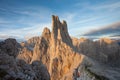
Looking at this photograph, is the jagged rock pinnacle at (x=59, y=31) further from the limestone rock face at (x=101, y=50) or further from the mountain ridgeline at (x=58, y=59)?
the limestone rock face at (x=101, y=50)

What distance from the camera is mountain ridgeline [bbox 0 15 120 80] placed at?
12.9 m

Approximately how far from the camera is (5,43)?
14273 millimetres

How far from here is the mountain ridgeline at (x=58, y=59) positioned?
12922mm

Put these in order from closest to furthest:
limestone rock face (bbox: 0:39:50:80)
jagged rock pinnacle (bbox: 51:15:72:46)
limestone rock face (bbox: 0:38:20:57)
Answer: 1. limestone rock face (bbox: 0:39:50:80)
2. limestone rock face (bbox: 0:38:20:57)
3. jagged rock pinnacle (bbox: 51:15:72:46)

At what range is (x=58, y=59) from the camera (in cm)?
9331

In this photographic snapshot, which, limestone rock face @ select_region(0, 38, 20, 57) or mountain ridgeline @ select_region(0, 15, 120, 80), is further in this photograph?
limestone rock face @ select_region(0, 38, 20, 57)

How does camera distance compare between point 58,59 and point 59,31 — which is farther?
point 59,31

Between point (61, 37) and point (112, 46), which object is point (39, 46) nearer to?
point (61, 37)

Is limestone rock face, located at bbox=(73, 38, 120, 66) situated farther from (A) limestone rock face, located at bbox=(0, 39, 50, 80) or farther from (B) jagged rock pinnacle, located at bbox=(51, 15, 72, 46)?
(A) limestone rock face, located at bbox=(0, 39, 50, 80)

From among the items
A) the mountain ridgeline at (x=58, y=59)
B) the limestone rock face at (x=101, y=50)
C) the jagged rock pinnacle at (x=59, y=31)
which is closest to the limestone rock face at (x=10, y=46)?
the mountain ridgeline at (x=58, y=59)

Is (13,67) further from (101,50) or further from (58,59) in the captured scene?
(101,50)

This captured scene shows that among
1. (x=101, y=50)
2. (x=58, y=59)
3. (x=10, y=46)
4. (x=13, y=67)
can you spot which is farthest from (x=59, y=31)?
(x=13, y=67)

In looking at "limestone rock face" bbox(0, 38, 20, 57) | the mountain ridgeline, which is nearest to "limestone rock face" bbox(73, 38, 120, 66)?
the mountain ridgeline

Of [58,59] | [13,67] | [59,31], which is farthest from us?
[59,31]
